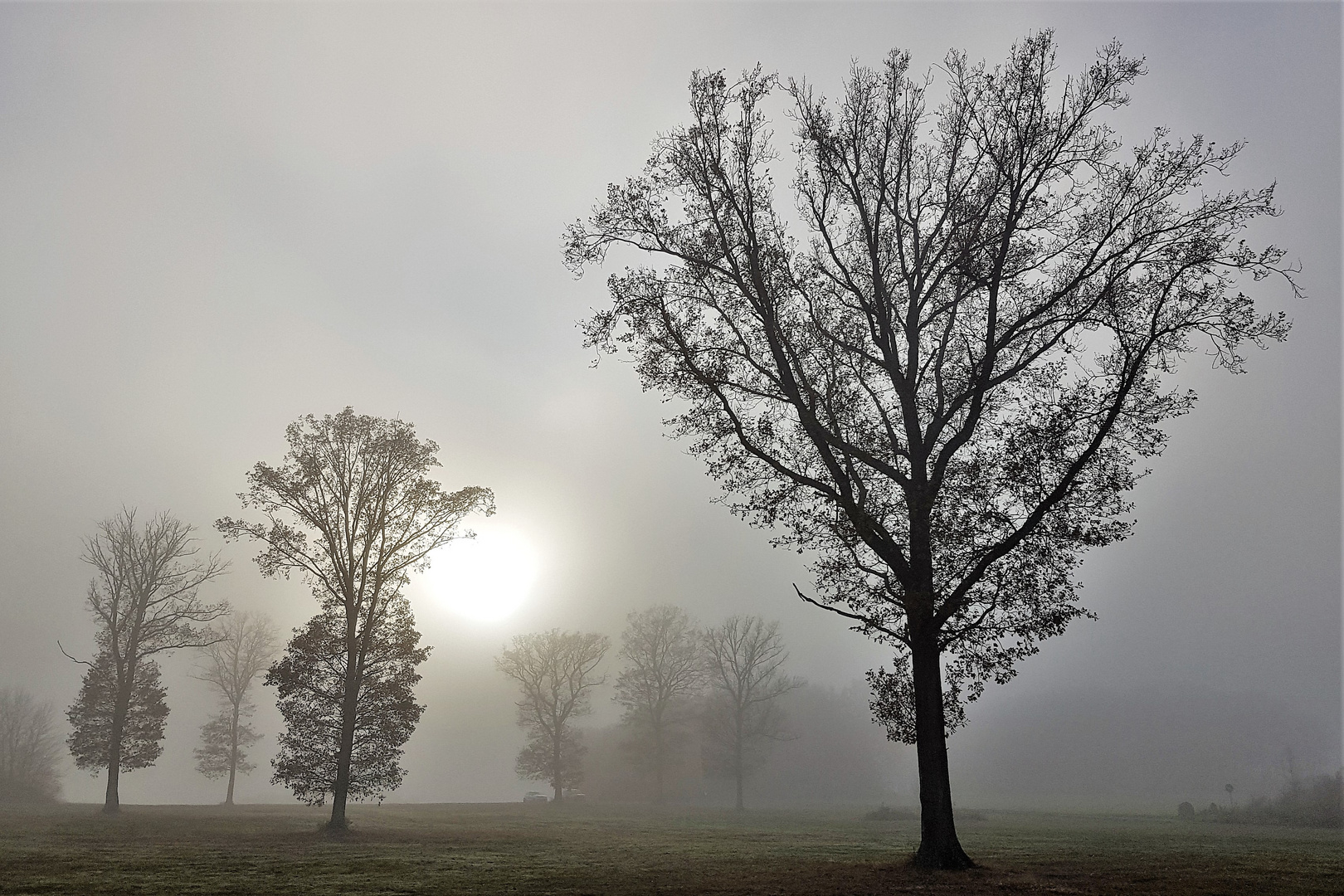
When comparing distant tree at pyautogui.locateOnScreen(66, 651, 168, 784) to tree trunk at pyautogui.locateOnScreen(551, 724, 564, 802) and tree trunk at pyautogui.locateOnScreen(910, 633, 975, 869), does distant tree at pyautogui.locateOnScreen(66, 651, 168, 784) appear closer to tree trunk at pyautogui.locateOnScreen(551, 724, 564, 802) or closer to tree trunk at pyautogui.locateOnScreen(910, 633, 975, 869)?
tree trunk at pyautogui.locateOnScreen(551, 724, 564, 802)

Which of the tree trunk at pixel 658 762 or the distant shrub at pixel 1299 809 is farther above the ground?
the distant shrub at pixel 1299 809

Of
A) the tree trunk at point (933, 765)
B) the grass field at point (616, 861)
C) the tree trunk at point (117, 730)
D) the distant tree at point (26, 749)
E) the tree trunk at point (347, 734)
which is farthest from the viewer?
the distant tree at point (26, 749)

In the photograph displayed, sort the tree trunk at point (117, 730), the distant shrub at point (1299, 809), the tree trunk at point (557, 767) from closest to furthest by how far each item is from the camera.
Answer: the distant shrub at point (1299, 809) < the tree trunk at point (117, 730) < the tree trunk at point (557, 767)

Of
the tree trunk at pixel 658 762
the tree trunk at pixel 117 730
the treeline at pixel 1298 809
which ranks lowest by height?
the tree trunk at pixel 658 762

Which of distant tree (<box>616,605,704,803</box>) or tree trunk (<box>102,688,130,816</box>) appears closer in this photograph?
tree trunk (<box>102,688,130,816</box>)

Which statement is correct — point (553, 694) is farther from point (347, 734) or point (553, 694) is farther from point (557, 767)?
point (347, 734)

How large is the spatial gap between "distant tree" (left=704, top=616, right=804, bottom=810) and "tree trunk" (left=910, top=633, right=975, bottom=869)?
163 ft

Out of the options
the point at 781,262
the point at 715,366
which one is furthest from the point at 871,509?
the point at 781,262

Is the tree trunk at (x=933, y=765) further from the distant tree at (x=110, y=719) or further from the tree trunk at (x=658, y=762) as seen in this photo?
the tree trunk at (x=658, y=762)

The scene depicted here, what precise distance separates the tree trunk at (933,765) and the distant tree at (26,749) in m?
59.4

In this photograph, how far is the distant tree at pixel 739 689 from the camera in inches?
2496

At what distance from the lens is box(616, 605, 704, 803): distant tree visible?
66125 millimetres

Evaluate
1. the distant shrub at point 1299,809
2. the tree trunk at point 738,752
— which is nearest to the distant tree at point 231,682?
the tree trunk at point 738,752

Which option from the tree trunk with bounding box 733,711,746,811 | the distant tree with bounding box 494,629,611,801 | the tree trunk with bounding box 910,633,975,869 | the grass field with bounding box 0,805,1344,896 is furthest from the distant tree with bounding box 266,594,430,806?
the tree trunk with bounding box 733,711,746,811
